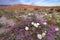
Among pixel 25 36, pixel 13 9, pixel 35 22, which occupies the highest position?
pixel 13 9

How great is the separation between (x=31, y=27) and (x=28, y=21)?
9 centimetres

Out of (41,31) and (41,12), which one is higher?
(41,12)

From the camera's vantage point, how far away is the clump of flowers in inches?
61.5

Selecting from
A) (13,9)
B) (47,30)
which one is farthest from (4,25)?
(47,30)

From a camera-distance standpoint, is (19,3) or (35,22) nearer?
(35,22)

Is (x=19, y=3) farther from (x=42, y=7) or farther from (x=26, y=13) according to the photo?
(x=42, y=7)

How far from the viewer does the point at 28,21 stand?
5.45 feet

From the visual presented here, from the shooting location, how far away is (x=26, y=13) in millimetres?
1766

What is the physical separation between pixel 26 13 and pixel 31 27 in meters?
0.22

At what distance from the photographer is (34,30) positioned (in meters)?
1.59

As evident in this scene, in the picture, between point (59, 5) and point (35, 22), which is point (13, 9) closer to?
point (35, 22)

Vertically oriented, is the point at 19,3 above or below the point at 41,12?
above

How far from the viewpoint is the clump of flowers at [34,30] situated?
156cm

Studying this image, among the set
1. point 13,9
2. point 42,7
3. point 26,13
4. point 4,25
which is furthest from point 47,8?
point 4,25
